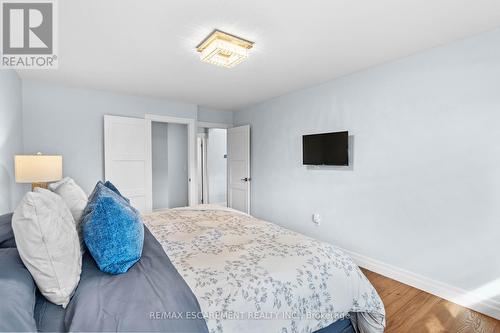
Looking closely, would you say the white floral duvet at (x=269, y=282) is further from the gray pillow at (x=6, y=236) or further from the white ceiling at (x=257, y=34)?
the white ceiling at (x=257, y=34)

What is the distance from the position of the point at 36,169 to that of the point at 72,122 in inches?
51.9

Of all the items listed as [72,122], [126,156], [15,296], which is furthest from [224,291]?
[72,122]

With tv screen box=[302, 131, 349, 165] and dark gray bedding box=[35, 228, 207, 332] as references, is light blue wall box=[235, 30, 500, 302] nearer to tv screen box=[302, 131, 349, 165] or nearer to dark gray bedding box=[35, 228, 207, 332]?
tv screen box=[302, 131, 349, 165]

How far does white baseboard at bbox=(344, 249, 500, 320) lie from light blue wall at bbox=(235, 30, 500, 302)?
0.06 meters

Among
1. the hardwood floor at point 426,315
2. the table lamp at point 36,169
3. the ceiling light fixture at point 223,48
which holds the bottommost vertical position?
the hardwood floor at point 426,315

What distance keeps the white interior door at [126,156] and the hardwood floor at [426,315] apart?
358 centimetres

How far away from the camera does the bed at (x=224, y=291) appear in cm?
95

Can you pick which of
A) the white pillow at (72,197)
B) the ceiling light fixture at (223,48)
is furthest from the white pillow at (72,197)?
Result: the ceiling light fixture at (223,48)

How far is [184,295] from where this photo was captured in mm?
1062

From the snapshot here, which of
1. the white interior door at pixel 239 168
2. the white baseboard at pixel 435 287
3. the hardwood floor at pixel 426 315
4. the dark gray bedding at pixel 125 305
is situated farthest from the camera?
the white interior door at pixel 239 168

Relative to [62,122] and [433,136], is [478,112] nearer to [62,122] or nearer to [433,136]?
[433,136]

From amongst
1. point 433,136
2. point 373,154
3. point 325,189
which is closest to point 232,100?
point 325,189

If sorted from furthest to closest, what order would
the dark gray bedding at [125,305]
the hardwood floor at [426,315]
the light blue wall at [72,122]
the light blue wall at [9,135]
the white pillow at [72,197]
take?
1. the light blue wall at [72,122]
2. the light blue wall at [9,135]
3. the hardwood floor at [426,315]
4. the white pillow at [72,197]
5. the dark gray bedding at [125,305]

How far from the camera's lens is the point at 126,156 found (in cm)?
382
